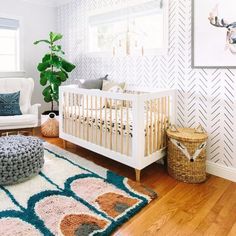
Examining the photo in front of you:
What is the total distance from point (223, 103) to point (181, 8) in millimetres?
1070

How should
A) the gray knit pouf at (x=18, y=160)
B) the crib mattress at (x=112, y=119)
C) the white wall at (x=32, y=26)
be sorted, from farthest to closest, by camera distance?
the white wall at (x=32, y=26)
the crib mattress at (x=112, y=119)
the gray knit pouf at (x=18, y=160)

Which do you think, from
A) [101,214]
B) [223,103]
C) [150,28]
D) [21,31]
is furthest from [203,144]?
[21,31]

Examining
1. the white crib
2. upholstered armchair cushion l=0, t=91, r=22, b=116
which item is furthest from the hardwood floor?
upholstered armchair cushion l=0, t=91, r=22, b=116

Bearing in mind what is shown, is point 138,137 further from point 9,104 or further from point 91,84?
point 9,104

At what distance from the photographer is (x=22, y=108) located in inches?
143

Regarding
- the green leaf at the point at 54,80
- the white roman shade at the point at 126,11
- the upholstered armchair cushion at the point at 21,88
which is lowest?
the upholstered armchair cushion at the point at 21,88

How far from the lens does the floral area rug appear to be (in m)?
1.58

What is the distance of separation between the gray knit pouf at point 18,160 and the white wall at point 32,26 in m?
2.18

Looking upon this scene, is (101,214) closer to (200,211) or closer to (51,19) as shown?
(200,211)

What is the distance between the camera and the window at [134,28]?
9.15ft

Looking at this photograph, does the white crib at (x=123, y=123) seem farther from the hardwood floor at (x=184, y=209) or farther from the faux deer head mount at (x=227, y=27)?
the faux deer head mount at (x=227, y=27)

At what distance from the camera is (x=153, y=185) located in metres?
2.22

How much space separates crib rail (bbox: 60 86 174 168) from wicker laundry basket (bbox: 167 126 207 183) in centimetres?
21

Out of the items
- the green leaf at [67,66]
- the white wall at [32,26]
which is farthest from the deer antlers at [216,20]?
the white wall at [32,26]
